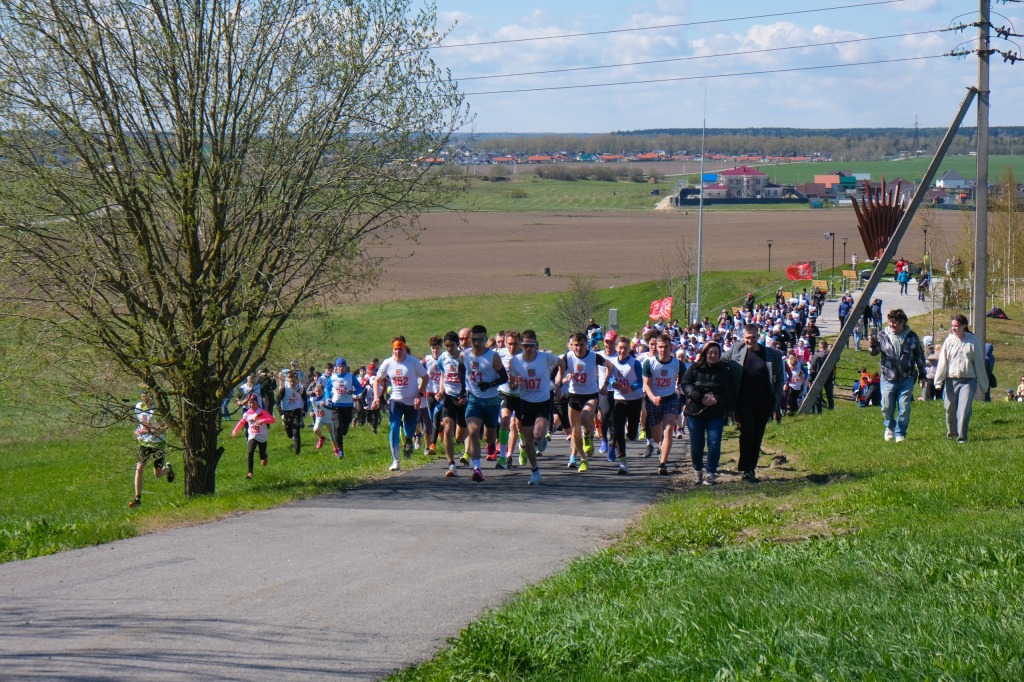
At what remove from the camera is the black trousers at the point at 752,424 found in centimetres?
1148

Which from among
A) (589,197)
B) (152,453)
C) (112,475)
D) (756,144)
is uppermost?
(756,144)

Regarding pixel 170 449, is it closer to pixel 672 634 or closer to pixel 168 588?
pixel 168 588

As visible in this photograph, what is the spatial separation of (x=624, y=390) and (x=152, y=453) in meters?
6.20

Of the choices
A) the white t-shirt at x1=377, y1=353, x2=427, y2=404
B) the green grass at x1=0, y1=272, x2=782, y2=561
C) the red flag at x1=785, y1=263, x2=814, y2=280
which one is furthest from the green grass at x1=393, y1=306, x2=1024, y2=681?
the red flag at x1=785, y1=263, x2=814, y2=280

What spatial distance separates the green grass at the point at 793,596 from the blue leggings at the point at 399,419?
179 inches

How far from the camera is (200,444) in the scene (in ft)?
42.5

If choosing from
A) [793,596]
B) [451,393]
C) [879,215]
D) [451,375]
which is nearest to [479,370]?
[451,375]

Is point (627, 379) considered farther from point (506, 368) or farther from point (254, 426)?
point (254, 426)

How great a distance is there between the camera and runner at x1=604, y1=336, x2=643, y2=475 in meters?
13.5

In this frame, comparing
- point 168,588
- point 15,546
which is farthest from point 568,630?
point 15,546

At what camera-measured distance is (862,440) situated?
1340cm

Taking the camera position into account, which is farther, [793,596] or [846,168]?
[846,168]

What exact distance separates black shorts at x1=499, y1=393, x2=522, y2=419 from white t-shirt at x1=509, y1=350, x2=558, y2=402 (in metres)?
0.13

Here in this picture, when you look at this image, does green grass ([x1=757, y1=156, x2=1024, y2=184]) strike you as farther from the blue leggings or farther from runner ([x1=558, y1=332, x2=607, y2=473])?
the blue leggings
